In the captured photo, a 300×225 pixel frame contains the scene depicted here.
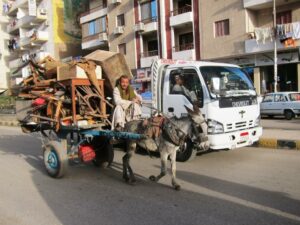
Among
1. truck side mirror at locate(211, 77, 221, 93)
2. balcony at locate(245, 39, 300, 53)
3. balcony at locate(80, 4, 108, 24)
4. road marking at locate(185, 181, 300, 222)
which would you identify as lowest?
road marking at locate(185, 181, 300, 222)

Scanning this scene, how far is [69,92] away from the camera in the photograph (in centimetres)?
708

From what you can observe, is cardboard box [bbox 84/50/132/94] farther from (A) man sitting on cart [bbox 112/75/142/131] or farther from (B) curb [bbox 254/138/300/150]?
(B) curb [bbox 254/138/300/150]

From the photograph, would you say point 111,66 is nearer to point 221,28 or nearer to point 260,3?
point 260,3

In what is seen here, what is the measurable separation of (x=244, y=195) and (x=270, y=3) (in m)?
20.5

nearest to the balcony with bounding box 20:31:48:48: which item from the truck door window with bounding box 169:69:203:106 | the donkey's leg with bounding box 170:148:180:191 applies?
the truck door window with bounding box 169:69:203:106

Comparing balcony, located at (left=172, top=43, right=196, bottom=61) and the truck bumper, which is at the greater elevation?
balcony, located at (left=172, top=43, right=196, bottom=61)

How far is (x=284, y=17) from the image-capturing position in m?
23.4

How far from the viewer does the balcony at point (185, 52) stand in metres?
27.6

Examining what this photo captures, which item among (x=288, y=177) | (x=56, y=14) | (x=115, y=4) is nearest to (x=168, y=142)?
(x=288, y=177)

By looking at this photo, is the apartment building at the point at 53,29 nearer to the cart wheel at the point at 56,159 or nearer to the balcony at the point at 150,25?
the balcony at the point at 150,25

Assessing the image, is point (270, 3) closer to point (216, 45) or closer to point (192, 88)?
point (216, 45)

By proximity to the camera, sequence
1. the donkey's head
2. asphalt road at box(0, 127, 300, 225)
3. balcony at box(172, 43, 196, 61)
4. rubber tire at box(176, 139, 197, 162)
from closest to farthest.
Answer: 1. asphalt road at box(0, 127, 300, 225)
2. the donkey's head
3. rubber tire at box(176, 139, 197, 162)
4. balcony at box(172, 43, 196, 61)

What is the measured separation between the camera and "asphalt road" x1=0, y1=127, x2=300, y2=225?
465 centimetres

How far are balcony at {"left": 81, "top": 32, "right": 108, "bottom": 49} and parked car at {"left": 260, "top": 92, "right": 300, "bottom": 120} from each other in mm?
20042
